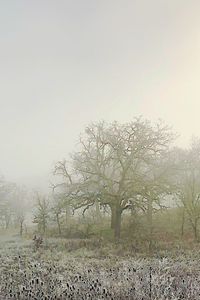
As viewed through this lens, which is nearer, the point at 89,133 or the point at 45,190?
the point at 89,133

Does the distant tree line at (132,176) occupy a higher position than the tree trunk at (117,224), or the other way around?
the distant tree line at (132,176)

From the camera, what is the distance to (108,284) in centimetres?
934

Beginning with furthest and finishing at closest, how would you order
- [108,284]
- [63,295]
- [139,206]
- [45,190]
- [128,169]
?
[45,190] < [128,169] < [139,206] < [108,284] < [63,295]

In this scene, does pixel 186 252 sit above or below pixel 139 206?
below

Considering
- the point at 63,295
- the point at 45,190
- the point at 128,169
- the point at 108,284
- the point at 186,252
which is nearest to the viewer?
the point at 63,295

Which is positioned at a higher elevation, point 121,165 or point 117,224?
point 121,165

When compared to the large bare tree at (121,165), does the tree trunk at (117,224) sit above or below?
below

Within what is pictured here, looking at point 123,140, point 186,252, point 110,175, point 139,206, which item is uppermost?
point 123,140

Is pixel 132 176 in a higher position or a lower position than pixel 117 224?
higher

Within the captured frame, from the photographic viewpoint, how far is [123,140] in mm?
30438

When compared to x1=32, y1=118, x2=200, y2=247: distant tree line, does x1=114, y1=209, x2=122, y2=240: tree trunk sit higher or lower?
lower

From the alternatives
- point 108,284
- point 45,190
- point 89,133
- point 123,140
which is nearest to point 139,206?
point 123,140

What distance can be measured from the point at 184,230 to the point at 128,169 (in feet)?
26.3

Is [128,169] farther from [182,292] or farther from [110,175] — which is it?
[182,292]
